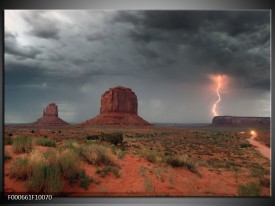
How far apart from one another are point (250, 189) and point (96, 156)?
101 inches

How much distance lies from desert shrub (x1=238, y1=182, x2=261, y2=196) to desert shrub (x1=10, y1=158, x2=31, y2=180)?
3067 mm

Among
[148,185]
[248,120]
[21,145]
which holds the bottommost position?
[148,185]

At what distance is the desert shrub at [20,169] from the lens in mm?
3590

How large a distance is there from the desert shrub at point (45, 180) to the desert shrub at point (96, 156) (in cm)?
101

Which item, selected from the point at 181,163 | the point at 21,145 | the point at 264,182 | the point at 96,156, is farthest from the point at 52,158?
the point at 264,182

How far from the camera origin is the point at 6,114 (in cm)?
341

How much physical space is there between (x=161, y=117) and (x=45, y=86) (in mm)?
2734

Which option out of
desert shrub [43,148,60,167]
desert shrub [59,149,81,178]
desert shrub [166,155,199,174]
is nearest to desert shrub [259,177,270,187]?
desert shrub [166,155,199,174]

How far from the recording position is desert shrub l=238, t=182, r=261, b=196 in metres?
3.86

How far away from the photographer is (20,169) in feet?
11.9

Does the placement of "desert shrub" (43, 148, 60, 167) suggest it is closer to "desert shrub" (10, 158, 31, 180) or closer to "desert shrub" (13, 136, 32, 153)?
"desert shrub" (10, 158, 31, 180)

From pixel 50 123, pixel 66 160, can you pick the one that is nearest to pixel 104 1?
pixel 66 160

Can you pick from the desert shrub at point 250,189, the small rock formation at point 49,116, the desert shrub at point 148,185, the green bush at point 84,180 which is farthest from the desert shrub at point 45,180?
the desert shrub at point 250,189

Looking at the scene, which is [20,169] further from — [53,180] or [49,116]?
[49,116]
